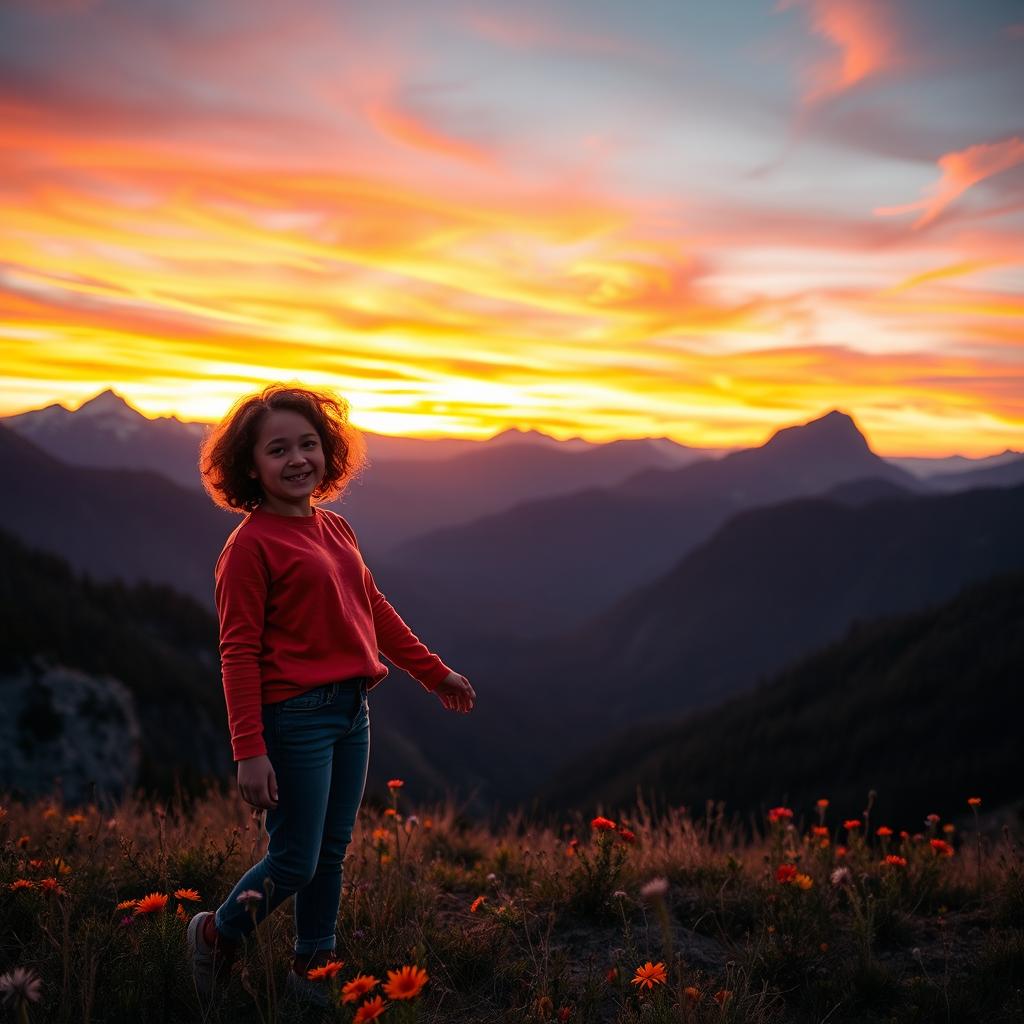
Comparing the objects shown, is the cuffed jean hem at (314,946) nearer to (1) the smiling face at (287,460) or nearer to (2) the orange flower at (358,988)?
(2) the orange flower at (358,988)

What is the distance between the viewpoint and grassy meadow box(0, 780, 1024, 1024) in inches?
98.7

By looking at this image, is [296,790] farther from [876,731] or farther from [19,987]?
[876,731]

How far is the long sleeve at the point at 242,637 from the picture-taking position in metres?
2.39

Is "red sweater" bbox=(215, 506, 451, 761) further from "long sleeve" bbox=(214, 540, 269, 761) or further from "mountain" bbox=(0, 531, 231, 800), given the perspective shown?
"mountain" bbox=(0, 531, 231, 800)

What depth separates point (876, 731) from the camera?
7125cm

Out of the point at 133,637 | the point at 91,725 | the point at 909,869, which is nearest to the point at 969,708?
the point at 133,637

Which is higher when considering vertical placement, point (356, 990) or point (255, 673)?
point (255, 673)

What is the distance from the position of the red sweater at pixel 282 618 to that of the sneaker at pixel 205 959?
712mm

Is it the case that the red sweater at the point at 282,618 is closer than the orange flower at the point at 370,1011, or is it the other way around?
the orange flower at the point at 370,1011

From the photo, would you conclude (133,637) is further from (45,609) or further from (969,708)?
(969,708)

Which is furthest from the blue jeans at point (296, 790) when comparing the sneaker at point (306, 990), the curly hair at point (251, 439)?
the curly hair at point (251, 439)

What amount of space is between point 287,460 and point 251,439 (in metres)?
0.17

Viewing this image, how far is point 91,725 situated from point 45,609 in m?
28.4

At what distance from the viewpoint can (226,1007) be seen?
254 centimetres
